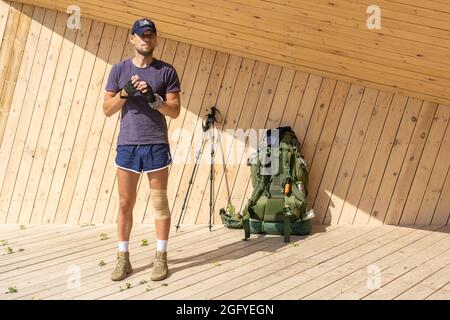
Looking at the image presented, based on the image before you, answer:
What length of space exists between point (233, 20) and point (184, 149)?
5.60ft

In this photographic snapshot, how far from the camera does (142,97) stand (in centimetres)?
414

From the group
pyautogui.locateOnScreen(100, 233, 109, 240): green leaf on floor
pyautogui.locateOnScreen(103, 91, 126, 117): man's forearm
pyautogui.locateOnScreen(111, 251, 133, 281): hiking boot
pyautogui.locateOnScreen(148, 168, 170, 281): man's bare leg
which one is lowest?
pyautogui.locateOnScreen(100, 233, 109, 240): green leaf on floor

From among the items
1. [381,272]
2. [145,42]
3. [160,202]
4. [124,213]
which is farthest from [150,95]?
[381,272]

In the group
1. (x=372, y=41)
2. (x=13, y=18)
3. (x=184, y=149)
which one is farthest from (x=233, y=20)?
(x=13, y=18)

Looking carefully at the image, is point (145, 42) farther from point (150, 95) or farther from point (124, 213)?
point (124, 213)

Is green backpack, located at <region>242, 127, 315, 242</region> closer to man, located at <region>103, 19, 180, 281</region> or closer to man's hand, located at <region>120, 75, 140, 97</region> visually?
man, located at <region>103, 19, 180, 281</region>

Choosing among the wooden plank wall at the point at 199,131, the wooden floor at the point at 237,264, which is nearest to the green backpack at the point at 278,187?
the wooden floor at the point at 237,264

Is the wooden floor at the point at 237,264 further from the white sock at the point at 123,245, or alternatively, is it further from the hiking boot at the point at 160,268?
the white sock at the point at 123,245

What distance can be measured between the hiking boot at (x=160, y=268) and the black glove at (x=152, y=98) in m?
1.05

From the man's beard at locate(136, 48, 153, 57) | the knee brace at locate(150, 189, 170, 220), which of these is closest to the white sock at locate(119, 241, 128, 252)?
the knee brace at locate(150, 189, 170, 220)

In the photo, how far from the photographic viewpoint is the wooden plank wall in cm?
586

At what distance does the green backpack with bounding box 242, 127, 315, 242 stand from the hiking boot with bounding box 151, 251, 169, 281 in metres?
1.26

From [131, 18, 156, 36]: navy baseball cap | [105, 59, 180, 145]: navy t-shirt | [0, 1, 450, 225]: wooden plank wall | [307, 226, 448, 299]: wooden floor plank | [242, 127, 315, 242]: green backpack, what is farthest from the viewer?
[0, 1, 450, 225]: wooden plank wall

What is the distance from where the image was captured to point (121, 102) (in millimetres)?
4055
